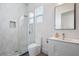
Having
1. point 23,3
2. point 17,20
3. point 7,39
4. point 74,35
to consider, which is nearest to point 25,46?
point 7,39

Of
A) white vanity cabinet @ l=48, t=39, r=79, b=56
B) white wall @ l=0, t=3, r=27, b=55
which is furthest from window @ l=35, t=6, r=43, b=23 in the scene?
white vanity cabinet @ l=48, t=39, r=79, b=56

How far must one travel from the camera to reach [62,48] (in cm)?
166

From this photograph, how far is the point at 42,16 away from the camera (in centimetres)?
182

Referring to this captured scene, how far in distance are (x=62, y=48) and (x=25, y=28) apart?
2.57 feet

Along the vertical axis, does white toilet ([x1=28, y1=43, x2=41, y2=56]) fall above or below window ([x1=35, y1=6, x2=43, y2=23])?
below

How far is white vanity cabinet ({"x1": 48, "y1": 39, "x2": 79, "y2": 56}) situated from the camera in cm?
152

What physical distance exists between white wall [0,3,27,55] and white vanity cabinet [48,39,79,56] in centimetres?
56

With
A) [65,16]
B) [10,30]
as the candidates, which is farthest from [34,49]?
[65,16]

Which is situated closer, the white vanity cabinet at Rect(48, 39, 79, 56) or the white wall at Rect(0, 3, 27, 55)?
the white vanity cabinet at Rect(48, 39, 79, 56)

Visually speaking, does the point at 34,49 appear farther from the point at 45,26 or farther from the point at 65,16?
the point at 65,16

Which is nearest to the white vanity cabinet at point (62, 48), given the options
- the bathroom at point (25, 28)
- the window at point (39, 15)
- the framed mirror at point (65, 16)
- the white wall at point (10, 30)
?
the bathroom at point (25, 28)

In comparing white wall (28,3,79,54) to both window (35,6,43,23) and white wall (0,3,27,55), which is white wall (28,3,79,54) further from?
white wall (0,3,27,55)

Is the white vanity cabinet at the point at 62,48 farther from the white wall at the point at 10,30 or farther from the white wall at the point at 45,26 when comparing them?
the white wall at the point at 10,30

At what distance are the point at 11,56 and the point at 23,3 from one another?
1004 mm
